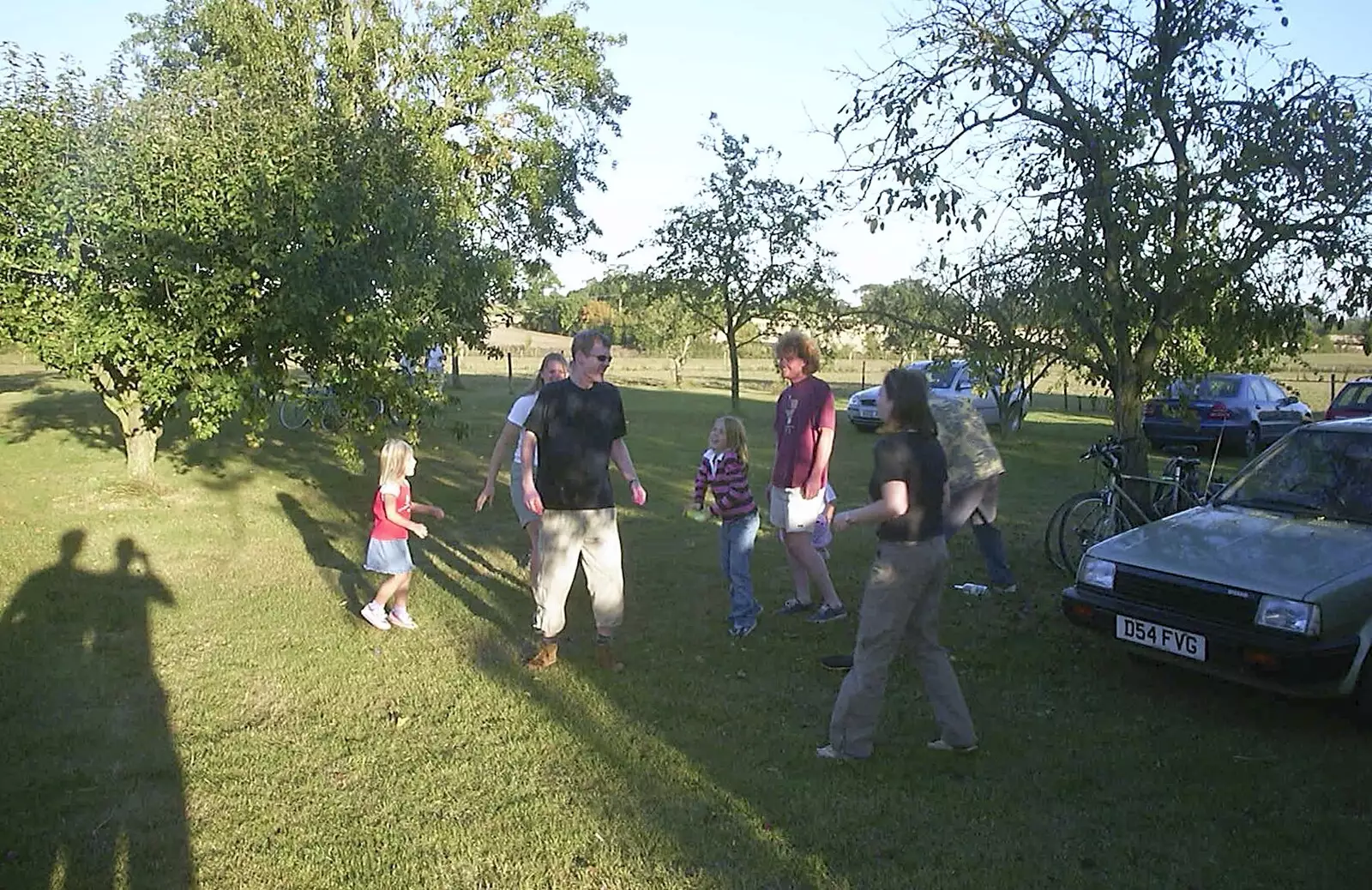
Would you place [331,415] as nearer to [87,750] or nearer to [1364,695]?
[87,750]

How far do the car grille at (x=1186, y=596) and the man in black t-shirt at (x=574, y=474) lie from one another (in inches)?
109

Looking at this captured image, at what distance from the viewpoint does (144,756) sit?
4855 mm

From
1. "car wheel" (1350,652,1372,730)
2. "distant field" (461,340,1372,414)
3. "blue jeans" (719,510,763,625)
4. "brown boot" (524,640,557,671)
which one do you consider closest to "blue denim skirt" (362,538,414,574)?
"brown boot" (524,640,557,671)

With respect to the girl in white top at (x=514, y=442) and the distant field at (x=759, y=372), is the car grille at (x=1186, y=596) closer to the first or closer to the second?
the girl in white top at (x=514, y=442)

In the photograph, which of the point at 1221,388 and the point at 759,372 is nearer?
the point at 1221,388

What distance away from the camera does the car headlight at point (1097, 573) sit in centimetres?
595

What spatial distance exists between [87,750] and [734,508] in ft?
12.3

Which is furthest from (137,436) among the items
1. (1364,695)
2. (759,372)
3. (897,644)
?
(759,372)

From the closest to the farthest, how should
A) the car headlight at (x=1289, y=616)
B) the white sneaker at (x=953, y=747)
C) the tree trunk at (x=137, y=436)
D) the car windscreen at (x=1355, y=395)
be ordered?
the white sneaker at (x=953, y=747)
the car headlight at (x=1289, y=616)
the tree trunk at (x=137, y=436)
the car windscreen at (x=1355, y=395)

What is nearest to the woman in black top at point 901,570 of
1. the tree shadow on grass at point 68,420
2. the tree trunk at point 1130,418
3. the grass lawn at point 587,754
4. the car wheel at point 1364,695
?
the grass lawn at point 587,754

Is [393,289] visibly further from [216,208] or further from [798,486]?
[798,486]

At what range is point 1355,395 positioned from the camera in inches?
784

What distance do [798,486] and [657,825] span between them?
9.51 ft

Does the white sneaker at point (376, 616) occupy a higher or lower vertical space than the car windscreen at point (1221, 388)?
lower
